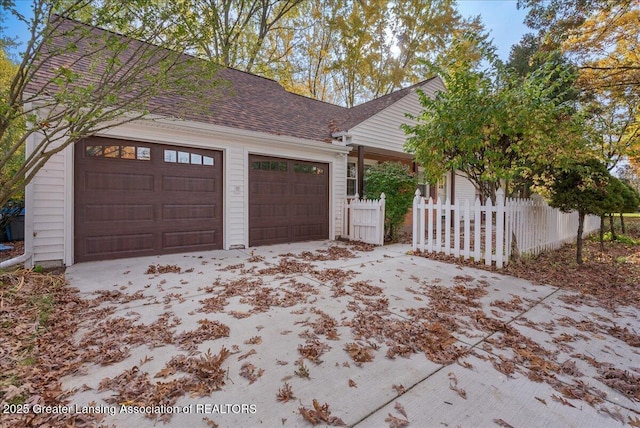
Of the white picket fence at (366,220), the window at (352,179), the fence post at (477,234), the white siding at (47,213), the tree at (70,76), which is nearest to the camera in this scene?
the tree at (70,76)

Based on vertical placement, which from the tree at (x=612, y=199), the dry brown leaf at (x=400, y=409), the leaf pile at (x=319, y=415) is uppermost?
the tree at (x=612, y=199)

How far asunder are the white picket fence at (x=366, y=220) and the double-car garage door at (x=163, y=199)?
155 cm

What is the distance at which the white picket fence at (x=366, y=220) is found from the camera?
757cm

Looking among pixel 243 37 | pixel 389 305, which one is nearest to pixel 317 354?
pixel 389 305

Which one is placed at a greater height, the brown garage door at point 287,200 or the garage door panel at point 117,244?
the brown garage door at point 287,200

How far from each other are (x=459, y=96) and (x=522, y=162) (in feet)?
5.33

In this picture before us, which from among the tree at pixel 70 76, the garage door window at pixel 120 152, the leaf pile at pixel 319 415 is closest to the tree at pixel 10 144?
the tree at pixel 70 76

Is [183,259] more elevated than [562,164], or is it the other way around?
[562,164]

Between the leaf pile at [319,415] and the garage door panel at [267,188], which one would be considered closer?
the leaf pile at [319,415]

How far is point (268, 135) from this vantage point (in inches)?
274

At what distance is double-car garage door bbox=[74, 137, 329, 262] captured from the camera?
522cm

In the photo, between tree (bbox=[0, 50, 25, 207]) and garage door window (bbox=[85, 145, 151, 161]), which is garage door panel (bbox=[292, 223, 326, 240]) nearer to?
garage door window (bbox=[85, 145, 151, 161])

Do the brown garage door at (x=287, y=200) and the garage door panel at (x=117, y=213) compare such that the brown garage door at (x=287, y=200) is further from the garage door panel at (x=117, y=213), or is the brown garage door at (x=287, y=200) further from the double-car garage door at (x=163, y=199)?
the garage door panel at (x=117, y=213)

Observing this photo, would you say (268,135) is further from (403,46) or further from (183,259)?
(403,46)
